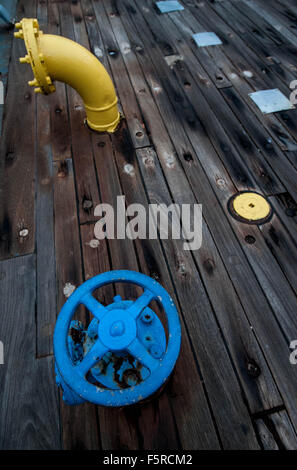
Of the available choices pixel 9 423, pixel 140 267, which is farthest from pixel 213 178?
pixel 9 423

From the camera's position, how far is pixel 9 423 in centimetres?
124

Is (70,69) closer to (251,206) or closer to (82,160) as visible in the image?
(82,160)

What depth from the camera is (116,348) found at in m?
0.97

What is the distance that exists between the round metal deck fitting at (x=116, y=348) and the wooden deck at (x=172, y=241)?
0.89 feet

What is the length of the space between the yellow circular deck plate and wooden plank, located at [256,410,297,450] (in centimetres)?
107

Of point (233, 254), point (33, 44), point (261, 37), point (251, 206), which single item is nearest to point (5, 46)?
point (33, 44)

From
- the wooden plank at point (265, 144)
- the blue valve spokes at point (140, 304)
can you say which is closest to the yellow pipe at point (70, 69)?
the wooden plank at point (265, 144)

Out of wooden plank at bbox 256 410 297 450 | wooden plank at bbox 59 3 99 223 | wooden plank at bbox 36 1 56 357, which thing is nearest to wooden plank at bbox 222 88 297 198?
wooden plank at bbox 59 3 99 223

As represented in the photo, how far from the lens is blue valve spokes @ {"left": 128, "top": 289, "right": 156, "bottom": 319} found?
105 centimetres

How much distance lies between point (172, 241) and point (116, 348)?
2.94 feet

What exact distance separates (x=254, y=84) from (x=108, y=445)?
2.94m

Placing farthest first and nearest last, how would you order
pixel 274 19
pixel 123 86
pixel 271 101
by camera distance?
1. pixel 274 19
2. pixel 123 86
3. pixel 271 101

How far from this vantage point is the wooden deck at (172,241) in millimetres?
1249
